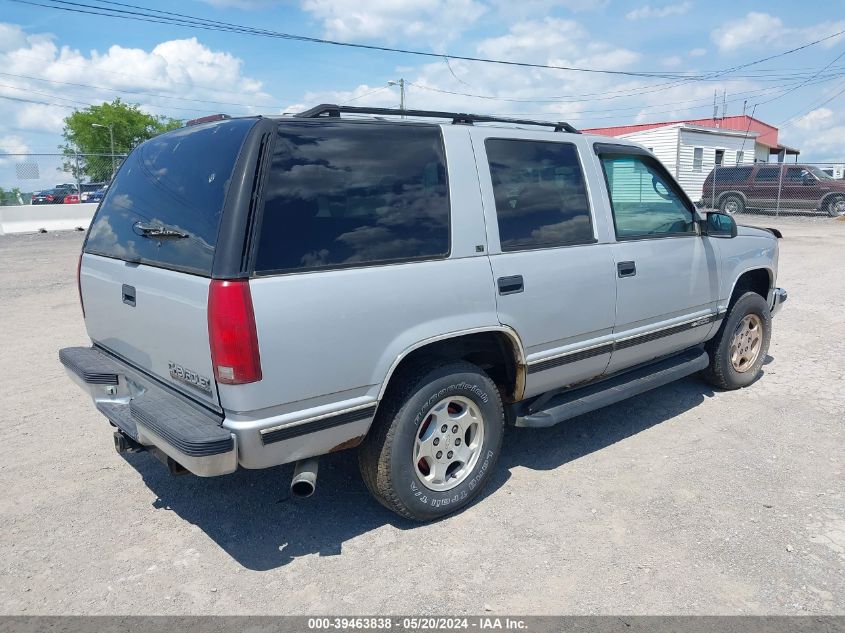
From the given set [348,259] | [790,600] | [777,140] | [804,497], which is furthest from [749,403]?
[777,140]

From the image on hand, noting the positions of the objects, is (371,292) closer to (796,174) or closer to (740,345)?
(740,345)

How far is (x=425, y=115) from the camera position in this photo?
349 cm

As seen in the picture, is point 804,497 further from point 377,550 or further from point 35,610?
point 35,610

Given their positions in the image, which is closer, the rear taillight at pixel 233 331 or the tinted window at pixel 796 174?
the rear taillight at pixel 233 331

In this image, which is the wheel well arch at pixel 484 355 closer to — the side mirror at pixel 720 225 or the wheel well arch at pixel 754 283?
the side mirror at pixel 720 225

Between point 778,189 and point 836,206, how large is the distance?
1.98m

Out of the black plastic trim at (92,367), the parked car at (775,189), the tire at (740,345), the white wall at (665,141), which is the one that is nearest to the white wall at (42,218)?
the black plastic trim at (92,367)

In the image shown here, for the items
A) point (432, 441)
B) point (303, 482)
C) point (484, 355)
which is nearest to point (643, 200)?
point (484, 355)

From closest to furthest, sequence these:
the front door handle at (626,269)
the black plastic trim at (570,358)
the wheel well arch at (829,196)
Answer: the black plastic trim at (570,358) → the front door handle at (626,269) → the wheel well arch at (829,196)

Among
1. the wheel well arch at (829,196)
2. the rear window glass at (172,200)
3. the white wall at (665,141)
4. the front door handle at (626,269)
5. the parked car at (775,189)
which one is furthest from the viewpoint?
the white wall at (665,141)

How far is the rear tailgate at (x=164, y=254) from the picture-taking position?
283cm

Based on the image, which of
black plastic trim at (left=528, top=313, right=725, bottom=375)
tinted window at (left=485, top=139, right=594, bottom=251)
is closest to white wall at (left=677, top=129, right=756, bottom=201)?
black plastic trim at (left=528, top=313, right=725, bottom=375)

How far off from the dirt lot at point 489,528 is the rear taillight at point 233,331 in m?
1.05

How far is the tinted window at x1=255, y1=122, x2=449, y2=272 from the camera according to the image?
2816 mm
